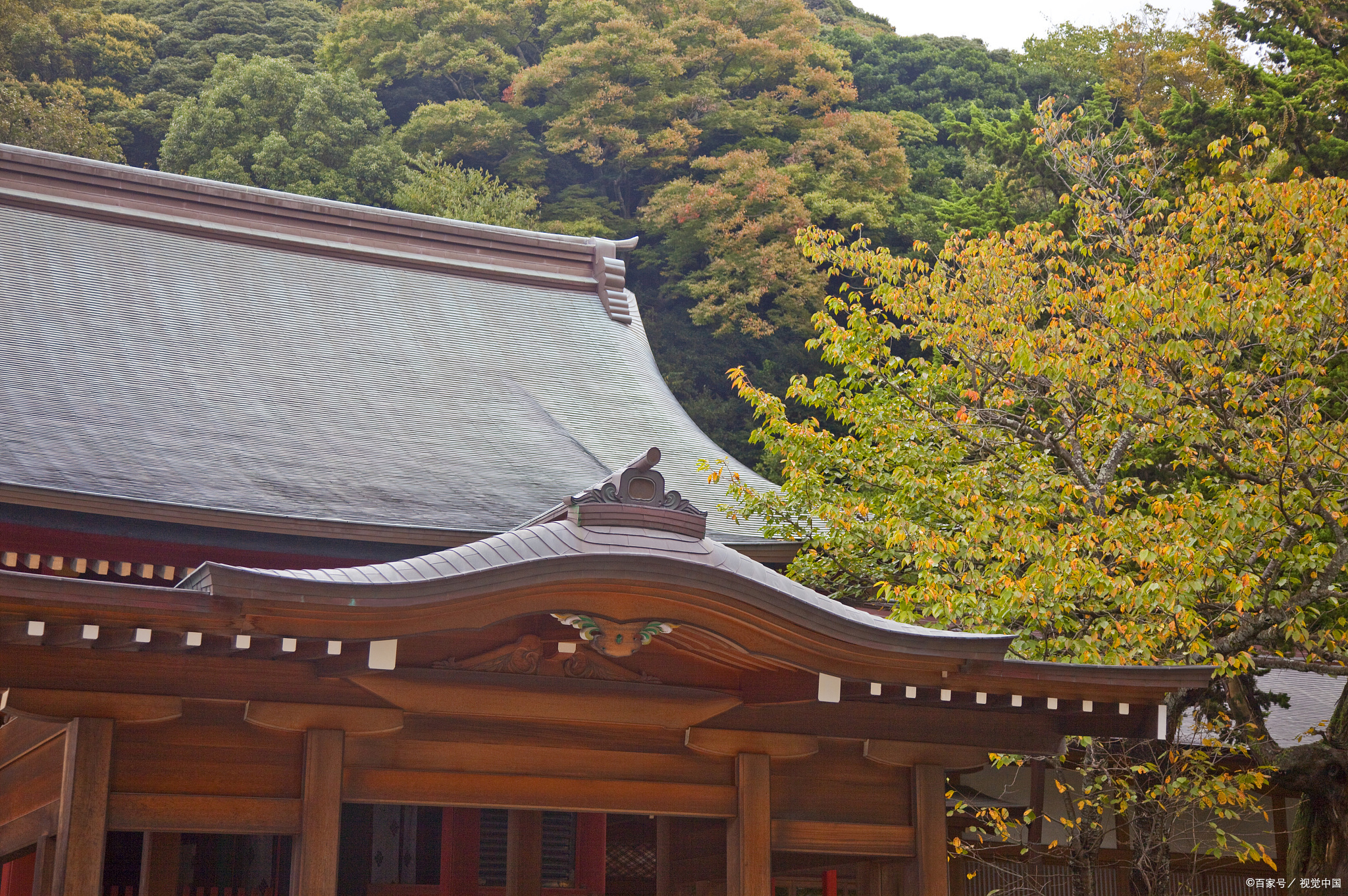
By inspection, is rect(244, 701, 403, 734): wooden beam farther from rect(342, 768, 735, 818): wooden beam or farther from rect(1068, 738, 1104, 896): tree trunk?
rect(1068, 738, 1104, 896): tree trunk

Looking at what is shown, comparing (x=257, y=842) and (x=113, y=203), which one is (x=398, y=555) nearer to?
(x=257, y=842)

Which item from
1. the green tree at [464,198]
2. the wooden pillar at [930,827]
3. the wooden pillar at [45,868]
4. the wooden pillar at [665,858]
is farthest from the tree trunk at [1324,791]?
the green tree at [464,198]

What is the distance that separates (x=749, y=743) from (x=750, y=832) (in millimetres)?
407

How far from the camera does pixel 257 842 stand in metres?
8.16

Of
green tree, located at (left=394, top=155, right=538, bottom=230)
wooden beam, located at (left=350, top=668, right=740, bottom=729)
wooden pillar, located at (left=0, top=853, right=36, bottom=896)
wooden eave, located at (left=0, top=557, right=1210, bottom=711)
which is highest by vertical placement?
green tree, located at (left=394, top=155, right=538, bottom=230)

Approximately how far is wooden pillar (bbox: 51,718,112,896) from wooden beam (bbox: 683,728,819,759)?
247 centimetres

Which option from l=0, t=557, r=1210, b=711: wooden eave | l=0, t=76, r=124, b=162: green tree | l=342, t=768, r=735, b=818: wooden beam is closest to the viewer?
l=0, t=557, r=1210, b=711: wooden eave

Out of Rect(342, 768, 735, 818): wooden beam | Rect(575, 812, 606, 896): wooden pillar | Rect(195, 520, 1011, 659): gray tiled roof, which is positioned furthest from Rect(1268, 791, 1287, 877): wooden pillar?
Rect(342, 768, 735, 818): wooden beam

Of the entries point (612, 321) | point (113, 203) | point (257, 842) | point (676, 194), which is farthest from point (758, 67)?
point (257, 842)

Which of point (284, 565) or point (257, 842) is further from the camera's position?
point (257, 842)

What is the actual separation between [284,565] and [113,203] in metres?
5.82

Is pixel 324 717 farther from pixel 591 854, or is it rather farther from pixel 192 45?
pixel 192 45

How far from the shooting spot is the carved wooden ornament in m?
4.98

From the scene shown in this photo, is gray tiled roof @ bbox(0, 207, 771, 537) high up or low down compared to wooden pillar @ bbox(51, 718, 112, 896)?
up
